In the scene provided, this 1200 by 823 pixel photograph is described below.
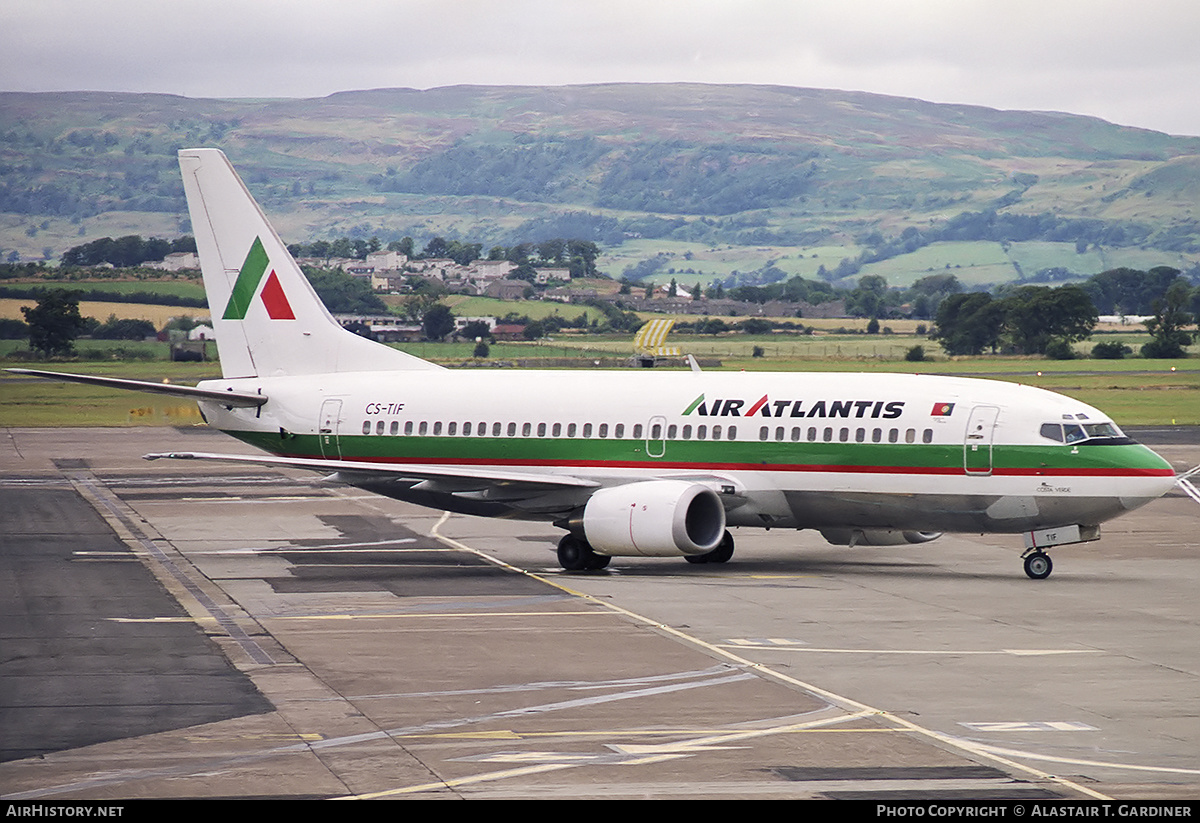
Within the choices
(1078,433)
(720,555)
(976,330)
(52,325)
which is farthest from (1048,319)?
(1078,433)

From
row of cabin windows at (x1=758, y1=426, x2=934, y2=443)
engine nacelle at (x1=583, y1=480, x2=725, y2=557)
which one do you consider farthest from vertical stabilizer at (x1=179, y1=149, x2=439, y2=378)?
row of cabin windows at (x1=758, y1=426, x2=934, y2=443)

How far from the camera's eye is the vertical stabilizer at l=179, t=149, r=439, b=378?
43438 millimetres

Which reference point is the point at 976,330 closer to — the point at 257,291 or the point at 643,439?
the point at 257,291

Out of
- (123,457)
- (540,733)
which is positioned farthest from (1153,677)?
(123,457)

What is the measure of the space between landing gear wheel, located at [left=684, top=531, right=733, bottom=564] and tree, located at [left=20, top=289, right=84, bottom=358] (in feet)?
250

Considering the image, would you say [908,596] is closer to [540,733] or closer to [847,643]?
[847,643]

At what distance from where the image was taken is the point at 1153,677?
2431 cm

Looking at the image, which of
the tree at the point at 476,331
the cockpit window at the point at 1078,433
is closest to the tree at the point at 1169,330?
the tree at the point at 476,331

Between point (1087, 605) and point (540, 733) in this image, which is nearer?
point (540, 733)

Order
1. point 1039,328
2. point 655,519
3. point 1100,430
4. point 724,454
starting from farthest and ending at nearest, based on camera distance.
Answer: point 1039,328 < point 724,454 < point 655,519 < point 1100,430

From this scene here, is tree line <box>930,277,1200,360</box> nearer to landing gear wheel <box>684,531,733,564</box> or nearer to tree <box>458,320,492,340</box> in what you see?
tree <box>458,320,492,340</box>

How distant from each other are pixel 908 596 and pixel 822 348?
135m

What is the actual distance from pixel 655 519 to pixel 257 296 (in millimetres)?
A: 14318

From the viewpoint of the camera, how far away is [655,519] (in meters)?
35.2
